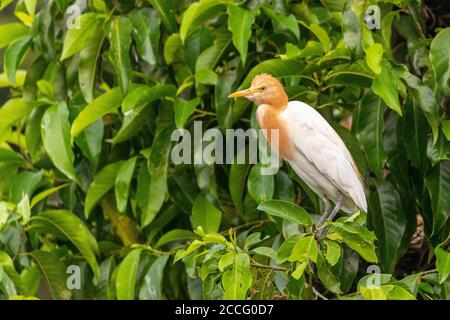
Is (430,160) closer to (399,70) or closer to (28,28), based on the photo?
(399,70)

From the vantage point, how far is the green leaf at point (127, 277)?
2.70 meters

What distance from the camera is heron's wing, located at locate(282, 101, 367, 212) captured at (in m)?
2.08

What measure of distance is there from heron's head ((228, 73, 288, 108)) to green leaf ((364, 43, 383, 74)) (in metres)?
0.31

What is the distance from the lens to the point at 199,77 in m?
2.71

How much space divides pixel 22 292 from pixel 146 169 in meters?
0.48

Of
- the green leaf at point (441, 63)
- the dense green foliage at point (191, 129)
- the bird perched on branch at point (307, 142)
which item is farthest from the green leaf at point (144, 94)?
the green leaf at point (441, 63)

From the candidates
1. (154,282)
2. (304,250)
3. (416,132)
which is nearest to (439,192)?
(416,132)

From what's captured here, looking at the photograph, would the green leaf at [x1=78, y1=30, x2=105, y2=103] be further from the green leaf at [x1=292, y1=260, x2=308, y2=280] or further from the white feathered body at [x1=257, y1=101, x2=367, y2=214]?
the green leaf at [x1=292, y1=260, x2=308, y2=280]

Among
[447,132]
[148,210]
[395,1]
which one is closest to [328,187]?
[447,132]

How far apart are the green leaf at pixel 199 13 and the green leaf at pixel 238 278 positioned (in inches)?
33.2

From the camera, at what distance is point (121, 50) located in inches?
106

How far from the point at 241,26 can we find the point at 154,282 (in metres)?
0.72

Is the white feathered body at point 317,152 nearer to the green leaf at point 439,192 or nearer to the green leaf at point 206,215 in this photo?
the green leaf at point 439,192

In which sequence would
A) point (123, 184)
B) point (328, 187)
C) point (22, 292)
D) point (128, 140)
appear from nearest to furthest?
point (328, 187) < point (22, 292) < point (123, 184) < point (128, 140)
